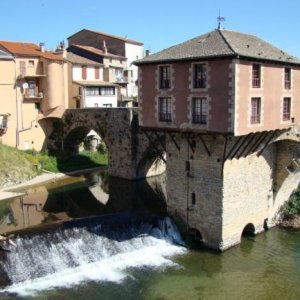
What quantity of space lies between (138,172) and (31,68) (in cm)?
1538

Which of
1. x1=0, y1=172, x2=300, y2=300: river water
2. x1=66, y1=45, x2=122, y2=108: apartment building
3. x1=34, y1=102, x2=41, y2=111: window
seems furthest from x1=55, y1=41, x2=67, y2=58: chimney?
x1=0, y1=172, x2=300, y2=300: river water

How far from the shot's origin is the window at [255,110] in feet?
78.4

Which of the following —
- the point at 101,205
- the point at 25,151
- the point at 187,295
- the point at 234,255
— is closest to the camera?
the point at 187,295

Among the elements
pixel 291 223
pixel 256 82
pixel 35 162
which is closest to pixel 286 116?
pixel 256 82

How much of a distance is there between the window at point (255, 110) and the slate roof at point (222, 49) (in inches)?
87.0

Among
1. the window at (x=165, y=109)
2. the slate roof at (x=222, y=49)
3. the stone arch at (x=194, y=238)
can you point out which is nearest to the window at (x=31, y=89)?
the slate roof at (x=222, y=49)

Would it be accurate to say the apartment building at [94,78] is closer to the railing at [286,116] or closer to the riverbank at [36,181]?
the riverbank at [36,181]

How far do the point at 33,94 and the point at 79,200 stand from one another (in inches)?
593

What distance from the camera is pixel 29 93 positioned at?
151 feet

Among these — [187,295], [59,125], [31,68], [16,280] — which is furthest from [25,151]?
[187,295]

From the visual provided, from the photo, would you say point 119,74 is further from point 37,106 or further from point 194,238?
point 194,238

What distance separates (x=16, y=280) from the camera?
21203 mm

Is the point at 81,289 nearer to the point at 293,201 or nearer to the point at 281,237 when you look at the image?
the point at 281,237

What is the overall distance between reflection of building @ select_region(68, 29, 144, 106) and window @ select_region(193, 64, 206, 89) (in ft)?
115
